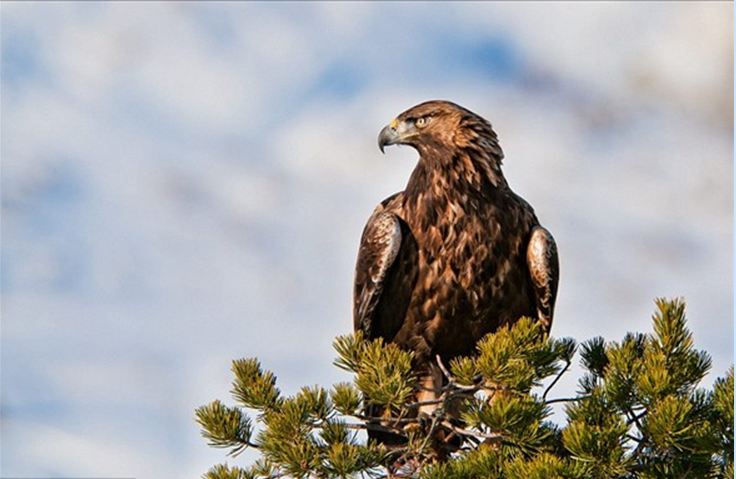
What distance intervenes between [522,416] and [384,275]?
2.66 m

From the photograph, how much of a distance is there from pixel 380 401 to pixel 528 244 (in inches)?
108

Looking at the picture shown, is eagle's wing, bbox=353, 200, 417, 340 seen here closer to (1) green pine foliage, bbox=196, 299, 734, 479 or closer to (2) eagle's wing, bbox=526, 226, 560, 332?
(2) eagle's wing, bbox=526, 226, 560, 332

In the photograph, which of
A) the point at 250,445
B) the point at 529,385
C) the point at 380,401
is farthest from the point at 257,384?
the point at 529,385

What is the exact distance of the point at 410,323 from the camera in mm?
8156

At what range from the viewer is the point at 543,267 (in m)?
8.09

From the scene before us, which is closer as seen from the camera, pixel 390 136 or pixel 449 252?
pixel 449 252

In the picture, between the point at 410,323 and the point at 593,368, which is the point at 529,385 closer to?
the point at 593,368

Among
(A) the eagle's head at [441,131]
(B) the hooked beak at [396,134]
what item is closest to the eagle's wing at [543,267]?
(A) the eagle's head at [441,131]

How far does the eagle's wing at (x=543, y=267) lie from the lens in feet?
26.6

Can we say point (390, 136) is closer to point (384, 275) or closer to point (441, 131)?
point (441, 131)

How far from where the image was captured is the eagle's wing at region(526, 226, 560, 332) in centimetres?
809

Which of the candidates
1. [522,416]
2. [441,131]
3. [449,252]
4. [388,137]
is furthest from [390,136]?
[522,416]

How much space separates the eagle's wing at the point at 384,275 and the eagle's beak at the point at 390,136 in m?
0.46

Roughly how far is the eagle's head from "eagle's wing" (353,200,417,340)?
0.51m
